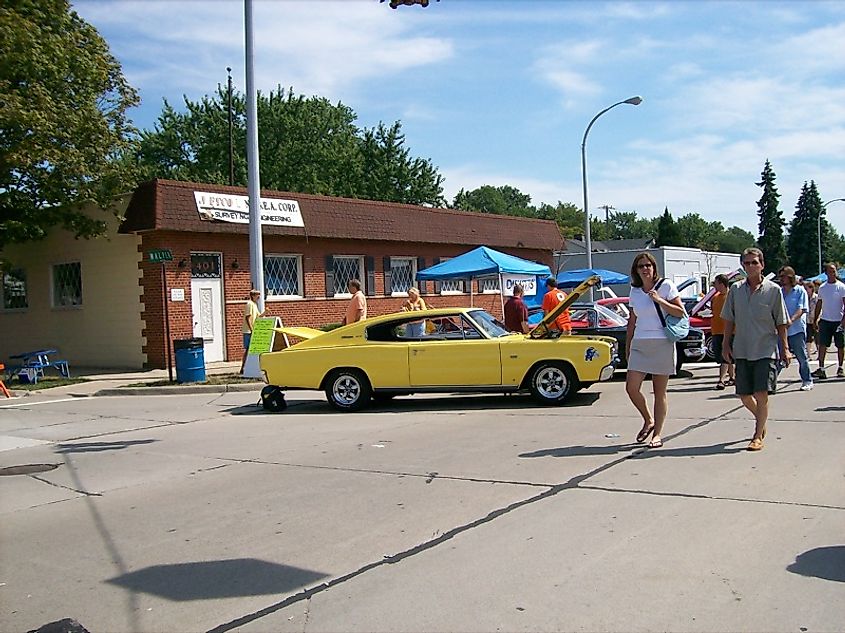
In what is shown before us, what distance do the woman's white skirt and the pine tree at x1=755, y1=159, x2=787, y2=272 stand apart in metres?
72.1

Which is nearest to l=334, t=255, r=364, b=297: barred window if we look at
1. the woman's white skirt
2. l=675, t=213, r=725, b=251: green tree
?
the woman's white skirt

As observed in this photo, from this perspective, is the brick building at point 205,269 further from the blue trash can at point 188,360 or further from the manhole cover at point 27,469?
the manhole cover at point 27,469

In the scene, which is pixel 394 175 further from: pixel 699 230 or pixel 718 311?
pixel 699 230

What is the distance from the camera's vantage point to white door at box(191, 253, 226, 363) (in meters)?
21.1

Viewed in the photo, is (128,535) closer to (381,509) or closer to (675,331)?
(381,509)

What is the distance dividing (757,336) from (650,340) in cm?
99

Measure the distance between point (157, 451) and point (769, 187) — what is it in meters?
77.2

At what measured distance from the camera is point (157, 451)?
986 centimetres

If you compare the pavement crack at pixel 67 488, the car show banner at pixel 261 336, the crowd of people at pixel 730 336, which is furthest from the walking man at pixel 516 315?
the pavement crack at pixel 67 488

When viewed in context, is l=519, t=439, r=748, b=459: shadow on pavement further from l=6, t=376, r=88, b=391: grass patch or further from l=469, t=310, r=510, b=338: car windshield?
l=6, t=376, r=88, b=391: grass patch

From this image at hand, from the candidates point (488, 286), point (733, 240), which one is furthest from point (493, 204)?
point (488, 286)

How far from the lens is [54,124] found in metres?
19.2

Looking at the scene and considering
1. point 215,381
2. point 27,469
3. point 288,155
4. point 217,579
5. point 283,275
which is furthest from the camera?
point 288,155

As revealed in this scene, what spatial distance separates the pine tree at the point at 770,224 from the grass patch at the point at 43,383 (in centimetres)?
6787
